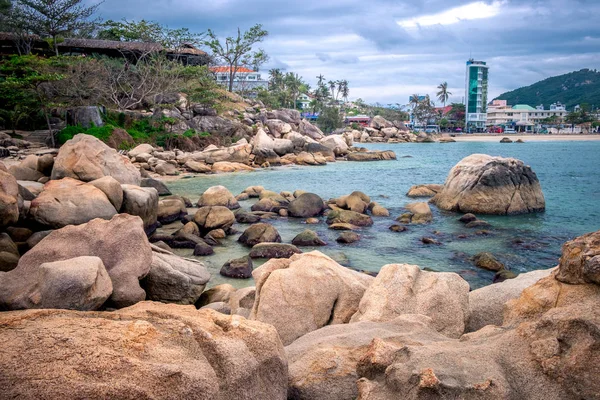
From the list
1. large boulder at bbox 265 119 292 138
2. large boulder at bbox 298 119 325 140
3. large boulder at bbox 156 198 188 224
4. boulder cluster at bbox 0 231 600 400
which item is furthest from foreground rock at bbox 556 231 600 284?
large boulder at bbox 298 119 325 140

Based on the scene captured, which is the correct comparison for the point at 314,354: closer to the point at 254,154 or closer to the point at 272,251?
the point at 272,251

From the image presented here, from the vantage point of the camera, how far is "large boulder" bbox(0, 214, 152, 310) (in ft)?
24.0

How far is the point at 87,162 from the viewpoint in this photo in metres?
15.1

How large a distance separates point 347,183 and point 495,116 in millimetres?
114068

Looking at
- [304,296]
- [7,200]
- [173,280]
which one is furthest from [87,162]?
[304,296]

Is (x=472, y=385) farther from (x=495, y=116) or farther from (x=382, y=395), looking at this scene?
(x=495, y=116)

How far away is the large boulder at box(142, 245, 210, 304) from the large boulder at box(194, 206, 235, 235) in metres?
7.18

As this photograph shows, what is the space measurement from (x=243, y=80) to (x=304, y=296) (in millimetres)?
79347

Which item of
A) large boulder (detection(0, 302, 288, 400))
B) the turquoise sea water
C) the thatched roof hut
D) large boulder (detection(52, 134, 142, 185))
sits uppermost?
the thatched roof hut

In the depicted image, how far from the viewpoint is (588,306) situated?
4.34 m

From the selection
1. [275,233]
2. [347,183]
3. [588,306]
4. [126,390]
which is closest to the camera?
[126,390]

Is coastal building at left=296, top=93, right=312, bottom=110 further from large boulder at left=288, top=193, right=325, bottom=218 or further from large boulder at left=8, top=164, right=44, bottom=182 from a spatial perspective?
large boulder at left=8, top=164, right=44, bottom=182

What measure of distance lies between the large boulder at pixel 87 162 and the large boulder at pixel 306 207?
678cm

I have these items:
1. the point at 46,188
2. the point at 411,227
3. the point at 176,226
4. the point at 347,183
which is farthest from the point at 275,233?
the point at 347,183
